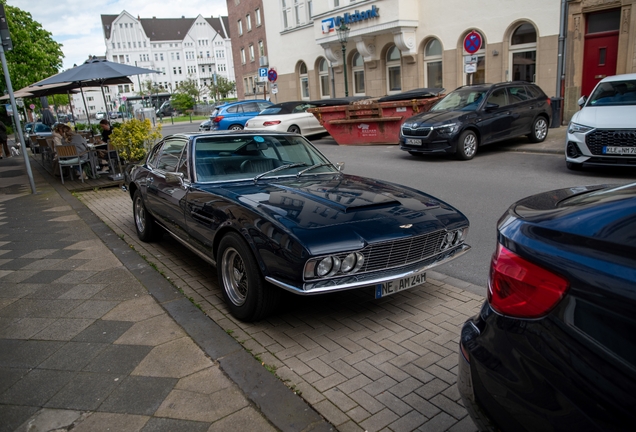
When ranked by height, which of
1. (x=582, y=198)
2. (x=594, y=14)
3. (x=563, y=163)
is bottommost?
(x=563, y=163)

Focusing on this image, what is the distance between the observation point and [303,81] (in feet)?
106

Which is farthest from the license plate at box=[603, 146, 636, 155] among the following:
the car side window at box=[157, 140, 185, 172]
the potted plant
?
the potted plant

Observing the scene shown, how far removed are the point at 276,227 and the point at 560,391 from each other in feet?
7.55

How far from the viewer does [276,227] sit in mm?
3672

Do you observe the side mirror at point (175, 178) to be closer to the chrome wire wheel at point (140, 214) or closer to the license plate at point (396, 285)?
the chrome wire wheel at point (140, 214)

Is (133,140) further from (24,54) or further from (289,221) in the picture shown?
(24,54)

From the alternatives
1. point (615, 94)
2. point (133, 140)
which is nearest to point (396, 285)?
point (615, 94)

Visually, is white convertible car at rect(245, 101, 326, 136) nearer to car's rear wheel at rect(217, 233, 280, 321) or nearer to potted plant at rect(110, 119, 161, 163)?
potted plant at rect(110, 119, 161, 163)

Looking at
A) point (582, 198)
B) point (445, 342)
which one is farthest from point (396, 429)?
point (582, 198)

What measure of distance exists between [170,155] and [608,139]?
750cm

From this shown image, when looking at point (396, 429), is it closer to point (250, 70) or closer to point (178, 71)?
point (250, 70)

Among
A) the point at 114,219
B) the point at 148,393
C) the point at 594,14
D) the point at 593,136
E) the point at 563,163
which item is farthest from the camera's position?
the point at 594,14

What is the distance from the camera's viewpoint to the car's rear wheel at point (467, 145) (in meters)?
12.0

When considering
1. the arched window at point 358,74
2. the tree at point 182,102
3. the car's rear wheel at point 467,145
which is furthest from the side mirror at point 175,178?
the tree at point 182,102
